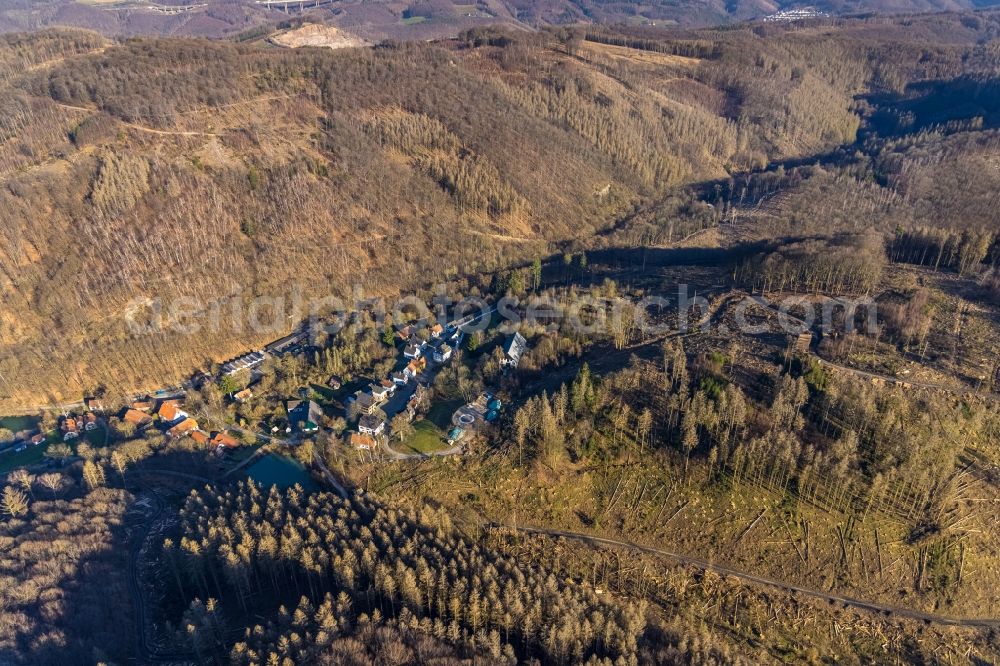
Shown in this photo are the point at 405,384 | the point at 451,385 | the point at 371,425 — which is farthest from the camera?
the point at 405,384

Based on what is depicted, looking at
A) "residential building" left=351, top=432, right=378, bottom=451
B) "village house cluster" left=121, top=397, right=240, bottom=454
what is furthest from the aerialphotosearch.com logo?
"residential building" left=351, top=432, right=378, bottom=451

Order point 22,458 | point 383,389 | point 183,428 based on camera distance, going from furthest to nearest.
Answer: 1. point 383,389
2. point 183,428
3. point 22,458

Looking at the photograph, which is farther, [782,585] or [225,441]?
[225,441]

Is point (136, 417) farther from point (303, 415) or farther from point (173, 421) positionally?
point (303, 415)

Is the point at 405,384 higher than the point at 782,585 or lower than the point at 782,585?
higher

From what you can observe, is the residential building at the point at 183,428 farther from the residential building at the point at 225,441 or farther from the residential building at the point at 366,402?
the residential building at the point at 366,402

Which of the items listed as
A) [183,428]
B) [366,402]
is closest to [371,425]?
[366,402]

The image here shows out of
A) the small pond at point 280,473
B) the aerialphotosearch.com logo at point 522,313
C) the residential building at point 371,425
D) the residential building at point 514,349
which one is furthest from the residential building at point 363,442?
the aerialphotosearch.com logo at point 522,313
